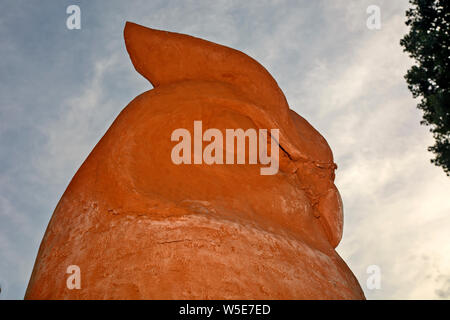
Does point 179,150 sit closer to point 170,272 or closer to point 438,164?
point 170,272

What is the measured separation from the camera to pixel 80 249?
2.67 m

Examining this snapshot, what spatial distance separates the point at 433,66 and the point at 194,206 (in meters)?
7.10

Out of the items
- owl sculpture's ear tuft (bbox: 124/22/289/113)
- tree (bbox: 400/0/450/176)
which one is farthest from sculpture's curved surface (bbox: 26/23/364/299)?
tree (bbox: 400/0/450/176)

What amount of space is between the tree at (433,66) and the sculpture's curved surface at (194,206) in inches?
186

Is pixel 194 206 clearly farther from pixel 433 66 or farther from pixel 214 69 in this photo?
pixel 433 66

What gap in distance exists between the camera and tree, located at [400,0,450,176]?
776 cm

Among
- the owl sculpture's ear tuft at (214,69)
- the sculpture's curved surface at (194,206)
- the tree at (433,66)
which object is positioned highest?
the tree at (433,66)

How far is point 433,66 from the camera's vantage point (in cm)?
814

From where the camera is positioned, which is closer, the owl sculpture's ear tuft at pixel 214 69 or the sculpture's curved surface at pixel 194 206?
the sculpture's curved surface at pixel 194 206

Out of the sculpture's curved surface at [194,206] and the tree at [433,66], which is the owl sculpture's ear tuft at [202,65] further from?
the tree at [433,66]

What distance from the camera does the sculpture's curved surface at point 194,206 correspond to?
245 centimetres

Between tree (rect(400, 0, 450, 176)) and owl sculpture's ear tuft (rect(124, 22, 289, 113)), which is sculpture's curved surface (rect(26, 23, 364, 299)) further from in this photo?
tree (rect(400, 0, 450, 176))

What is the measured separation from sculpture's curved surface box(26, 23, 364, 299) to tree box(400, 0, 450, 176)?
4.71 meters

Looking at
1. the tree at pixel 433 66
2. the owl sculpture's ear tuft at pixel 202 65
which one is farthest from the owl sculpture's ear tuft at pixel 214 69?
the tree at pixel 433 66
